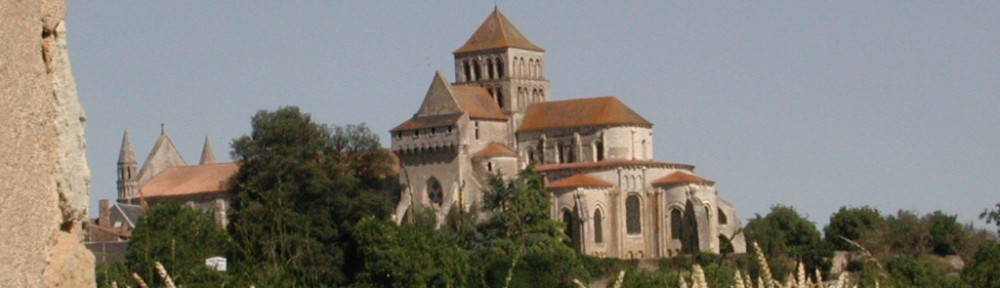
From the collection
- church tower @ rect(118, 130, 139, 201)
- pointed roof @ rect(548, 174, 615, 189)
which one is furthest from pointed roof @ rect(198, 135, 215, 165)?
pointed roof @ rect(548, 174, 615, 189)

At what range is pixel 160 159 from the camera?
110938 mm

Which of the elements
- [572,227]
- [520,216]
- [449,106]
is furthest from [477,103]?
[520,216]

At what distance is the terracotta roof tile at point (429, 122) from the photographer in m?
89.8

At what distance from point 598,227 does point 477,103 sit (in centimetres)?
971

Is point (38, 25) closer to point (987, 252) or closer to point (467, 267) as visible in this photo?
point (467, 267)

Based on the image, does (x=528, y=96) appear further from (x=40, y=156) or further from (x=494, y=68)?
(x=40, y=156)

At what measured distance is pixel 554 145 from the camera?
302ft

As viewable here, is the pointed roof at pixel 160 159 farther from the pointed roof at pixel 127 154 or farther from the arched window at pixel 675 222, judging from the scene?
the arched window at pixel 675 222

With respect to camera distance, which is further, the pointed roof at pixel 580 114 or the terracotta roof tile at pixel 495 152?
the pointed roof at pixel 580 114

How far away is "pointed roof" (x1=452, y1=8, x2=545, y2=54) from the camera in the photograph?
3722 inches

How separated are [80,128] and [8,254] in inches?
23.0

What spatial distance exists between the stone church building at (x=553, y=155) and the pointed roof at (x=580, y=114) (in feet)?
0.15

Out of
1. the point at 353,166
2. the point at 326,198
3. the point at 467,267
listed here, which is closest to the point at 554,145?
the point at 353,166

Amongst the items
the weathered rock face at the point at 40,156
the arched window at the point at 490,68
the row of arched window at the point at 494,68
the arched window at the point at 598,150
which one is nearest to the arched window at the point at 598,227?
the arched window at the point at 598,150
